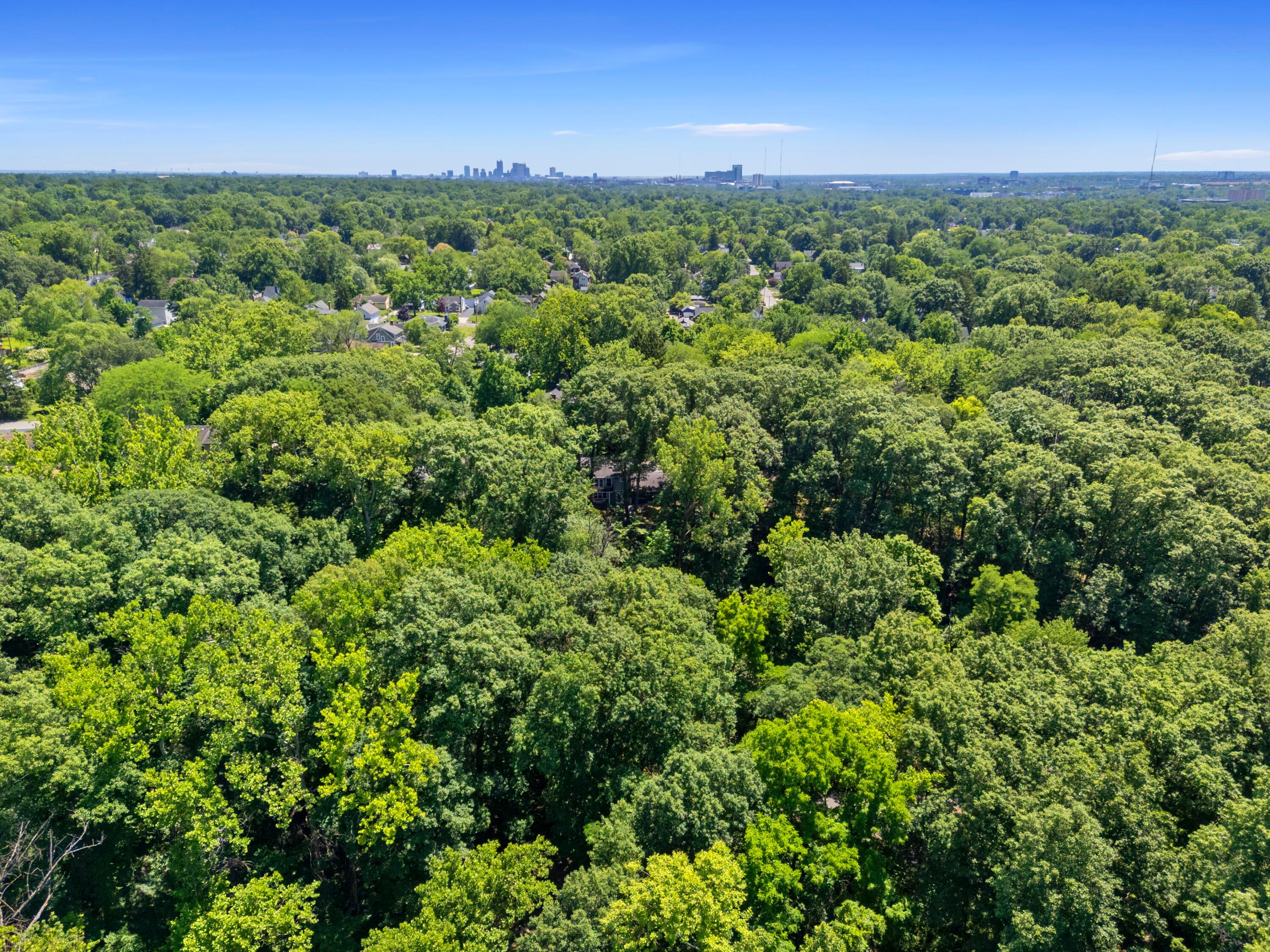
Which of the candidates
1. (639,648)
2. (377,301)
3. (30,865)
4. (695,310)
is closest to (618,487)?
(639,648)

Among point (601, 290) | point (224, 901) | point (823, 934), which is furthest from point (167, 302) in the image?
point (823, 934)

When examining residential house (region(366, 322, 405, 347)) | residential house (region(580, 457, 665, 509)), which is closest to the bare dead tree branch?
residential house (region(580, 457, 665, 509))

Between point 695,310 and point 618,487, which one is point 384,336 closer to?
point 695,310

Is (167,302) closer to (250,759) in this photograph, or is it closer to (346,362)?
(346,362)

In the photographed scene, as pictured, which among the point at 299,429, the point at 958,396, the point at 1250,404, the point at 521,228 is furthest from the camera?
the point at 521,228

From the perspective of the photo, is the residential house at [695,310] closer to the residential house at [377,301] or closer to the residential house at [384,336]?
the residential house at [384,336]

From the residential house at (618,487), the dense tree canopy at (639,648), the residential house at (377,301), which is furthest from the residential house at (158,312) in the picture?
the residential house at (618,487)

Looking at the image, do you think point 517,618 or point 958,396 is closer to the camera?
point 517,618
